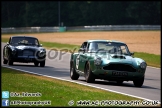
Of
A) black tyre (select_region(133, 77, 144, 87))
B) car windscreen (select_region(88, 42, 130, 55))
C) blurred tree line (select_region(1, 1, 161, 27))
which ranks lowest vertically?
black tyre (select_region(133, 77, 144, 87))

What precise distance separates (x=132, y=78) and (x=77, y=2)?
374 ft

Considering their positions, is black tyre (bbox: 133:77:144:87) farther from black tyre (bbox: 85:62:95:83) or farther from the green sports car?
black tyre (bbox: 85:62:95:83)

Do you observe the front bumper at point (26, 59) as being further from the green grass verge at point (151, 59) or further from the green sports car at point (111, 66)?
the green sports car at point (111, 66)

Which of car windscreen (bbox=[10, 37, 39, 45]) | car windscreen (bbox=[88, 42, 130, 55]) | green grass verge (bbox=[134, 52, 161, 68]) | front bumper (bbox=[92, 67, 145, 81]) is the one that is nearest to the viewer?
front bumper (bbox=[92, 67, 145, 81])

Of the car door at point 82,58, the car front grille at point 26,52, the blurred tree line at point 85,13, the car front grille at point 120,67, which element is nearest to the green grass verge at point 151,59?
the car front grille at point 26,52

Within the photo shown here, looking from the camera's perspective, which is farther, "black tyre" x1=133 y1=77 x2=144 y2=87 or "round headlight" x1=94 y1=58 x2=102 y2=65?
"black tyre" x1=133 y1=77 x2=144 y2=87

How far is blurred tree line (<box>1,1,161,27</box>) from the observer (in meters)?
122

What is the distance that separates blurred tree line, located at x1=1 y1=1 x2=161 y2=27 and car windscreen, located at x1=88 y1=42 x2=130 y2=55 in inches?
3978

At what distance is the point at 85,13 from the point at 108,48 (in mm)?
107252

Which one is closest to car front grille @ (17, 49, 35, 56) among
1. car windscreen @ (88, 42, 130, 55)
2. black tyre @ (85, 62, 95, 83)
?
car windscreen @ (88, 42, 130, 55)

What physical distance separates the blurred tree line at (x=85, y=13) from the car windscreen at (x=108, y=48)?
101 meters

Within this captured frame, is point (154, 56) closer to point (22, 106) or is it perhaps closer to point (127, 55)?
Result: point (127, 55)

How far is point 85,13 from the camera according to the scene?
126 m

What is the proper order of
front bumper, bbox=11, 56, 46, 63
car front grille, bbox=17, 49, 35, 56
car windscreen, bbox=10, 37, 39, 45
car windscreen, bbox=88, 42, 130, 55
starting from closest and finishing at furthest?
car windscreen, bbox=88, 42, 130, 55
front bumper, bbox=11, 56, 46, 63
car front grille, bbox=17, 49, 35, 56
car windscreen, bbox=10, 37, 39, 45
